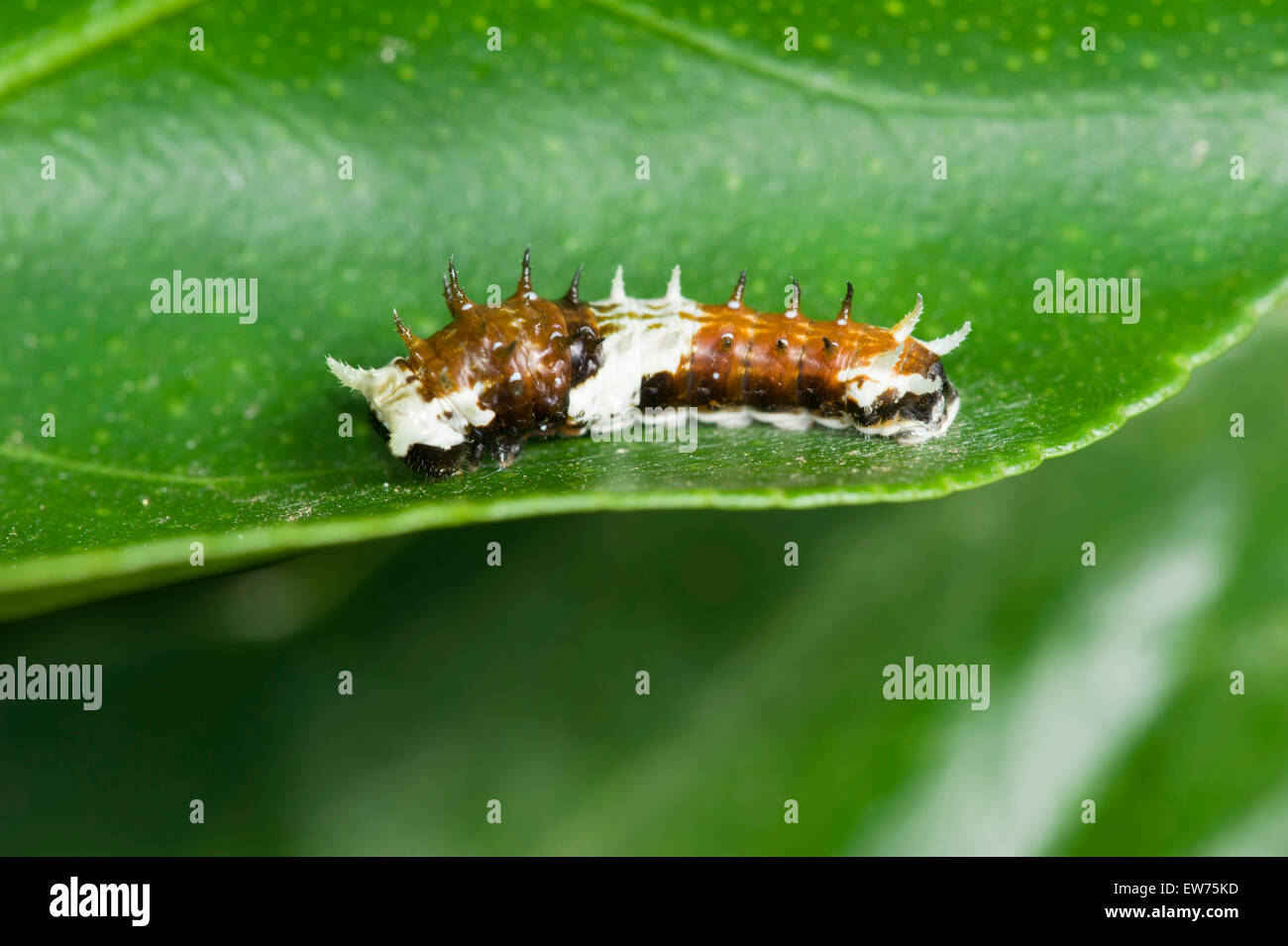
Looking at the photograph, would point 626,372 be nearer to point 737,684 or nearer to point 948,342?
point 948,342

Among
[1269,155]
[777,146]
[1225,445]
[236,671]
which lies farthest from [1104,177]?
[236,671]

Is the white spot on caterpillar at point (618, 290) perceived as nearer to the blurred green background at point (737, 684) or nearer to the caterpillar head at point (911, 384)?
the caterpillar head at point (911, 384)

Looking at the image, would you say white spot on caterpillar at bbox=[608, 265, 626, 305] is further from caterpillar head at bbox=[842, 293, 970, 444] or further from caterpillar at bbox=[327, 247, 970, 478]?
caterpillar head at bbox=[842, 293, 970, 444]

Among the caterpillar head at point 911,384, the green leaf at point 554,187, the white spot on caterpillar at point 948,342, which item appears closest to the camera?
the green leaf at point 554,187

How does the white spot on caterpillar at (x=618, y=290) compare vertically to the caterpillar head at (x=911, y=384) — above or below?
above

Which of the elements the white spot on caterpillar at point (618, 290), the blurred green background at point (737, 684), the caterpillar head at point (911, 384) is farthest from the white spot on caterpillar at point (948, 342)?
the blurred green background at point (737, 684)

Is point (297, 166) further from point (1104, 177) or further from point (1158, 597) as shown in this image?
point (1158, 597)

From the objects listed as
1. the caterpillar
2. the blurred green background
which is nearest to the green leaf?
the caterpillar
